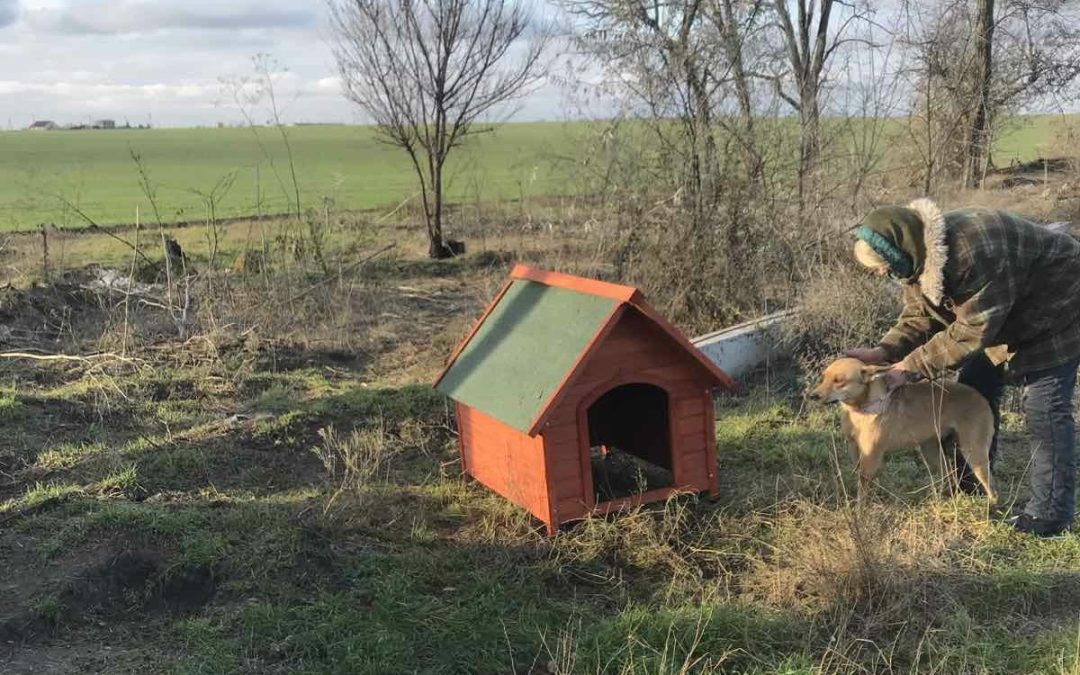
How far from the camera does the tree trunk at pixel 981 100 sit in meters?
9.12

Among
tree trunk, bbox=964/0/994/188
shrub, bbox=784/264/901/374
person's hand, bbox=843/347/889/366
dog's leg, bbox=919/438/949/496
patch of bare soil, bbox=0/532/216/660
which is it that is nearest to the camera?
patch of bare soil, bbox=0/532/216/660

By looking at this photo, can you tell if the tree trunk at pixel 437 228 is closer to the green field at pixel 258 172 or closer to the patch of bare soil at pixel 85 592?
the green field at pixel 258 172

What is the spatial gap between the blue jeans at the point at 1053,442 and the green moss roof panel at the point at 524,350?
6.48 ft

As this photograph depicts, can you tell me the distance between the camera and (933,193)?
8391 millimetres

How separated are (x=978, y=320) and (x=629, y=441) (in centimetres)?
231

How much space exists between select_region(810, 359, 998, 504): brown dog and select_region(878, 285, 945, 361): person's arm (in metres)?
0.14

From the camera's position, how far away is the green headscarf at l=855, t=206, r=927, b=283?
147 inches

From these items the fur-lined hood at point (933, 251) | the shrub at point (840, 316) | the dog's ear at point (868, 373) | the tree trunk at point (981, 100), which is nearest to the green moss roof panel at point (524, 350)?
the dog's ear at point (868, 373)

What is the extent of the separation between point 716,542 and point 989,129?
24.0 ft

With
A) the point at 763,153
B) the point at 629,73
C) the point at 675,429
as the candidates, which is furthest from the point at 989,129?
the point at 675,429

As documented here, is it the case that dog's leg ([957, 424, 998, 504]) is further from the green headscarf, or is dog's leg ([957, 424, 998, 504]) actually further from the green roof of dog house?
the green roof of dog house

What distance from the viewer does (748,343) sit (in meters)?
6.82

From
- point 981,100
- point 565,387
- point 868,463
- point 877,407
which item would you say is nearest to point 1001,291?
point 877,407

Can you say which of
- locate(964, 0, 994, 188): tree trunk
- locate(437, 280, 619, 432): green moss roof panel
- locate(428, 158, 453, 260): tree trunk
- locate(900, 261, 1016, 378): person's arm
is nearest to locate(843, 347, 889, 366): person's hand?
locate(900, 261, 1016, 378): person's arm
